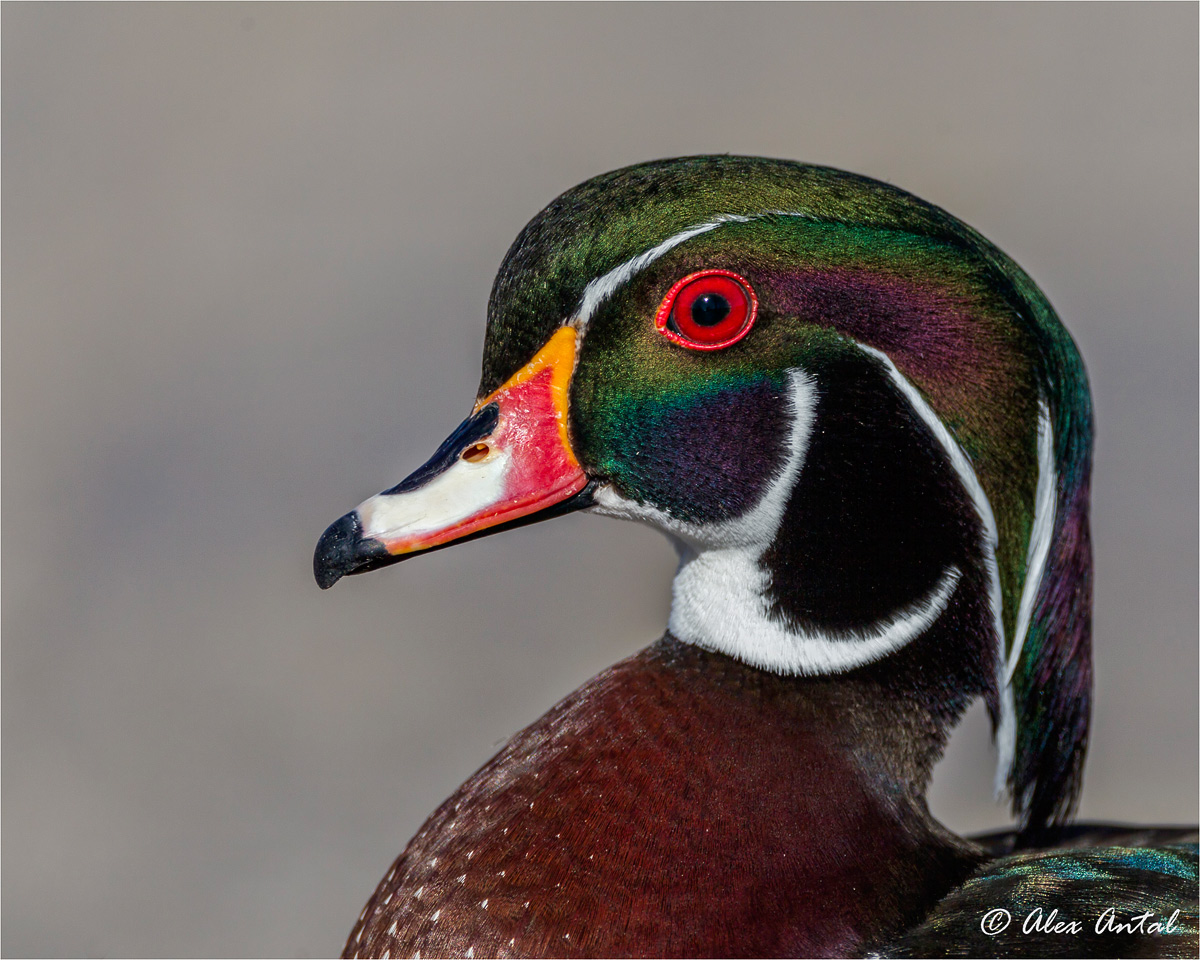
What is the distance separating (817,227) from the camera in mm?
848

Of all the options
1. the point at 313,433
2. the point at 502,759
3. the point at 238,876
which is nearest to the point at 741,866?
the point at 502,759

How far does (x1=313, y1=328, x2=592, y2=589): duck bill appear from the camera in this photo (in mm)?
863

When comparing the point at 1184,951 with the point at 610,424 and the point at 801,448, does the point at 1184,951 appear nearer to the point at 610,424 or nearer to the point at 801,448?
the point at 801,448

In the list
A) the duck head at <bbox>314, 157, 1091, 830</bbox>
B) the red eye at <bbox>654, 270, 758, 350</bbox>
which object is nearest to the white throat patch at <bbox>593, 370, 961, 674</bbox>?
the duck head at <bbox>314, 157, 1091, 830</bbox>

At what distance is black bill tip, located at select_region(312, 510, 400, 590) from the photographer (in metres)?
0.85

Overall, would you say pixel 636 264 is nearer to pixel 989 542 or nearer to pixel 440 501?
pixel 440 501

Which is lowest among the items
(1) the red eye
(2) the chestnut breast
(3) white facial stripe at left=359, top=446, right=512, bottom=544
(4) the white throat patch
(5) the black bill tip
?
(2) the chestnut breast

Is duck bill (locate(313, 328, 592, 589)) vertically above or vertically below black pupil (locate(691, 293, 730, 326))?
below

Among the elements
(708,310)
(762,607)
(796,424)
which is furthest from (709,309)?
(762,607)

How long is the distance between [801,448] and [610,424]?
135 mm

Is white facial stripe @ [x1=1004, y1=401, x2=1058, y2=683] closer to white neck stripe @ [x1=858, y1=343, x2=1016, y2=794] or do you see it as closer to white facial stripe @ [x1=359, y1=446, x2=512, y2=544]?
white neck stripe @ [x1=858, y1=343, x2=1016, y2=794]

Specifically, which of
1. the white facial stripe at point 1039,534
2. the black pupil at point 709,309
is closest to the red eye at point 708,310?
the black pupil at point 709,309

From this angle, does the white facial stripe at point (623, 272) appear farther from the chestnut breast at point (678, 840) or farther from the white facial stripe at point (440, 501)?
the chestnut breast at point (678, 840)

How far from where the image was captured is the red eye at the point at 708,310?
85 centimetres
